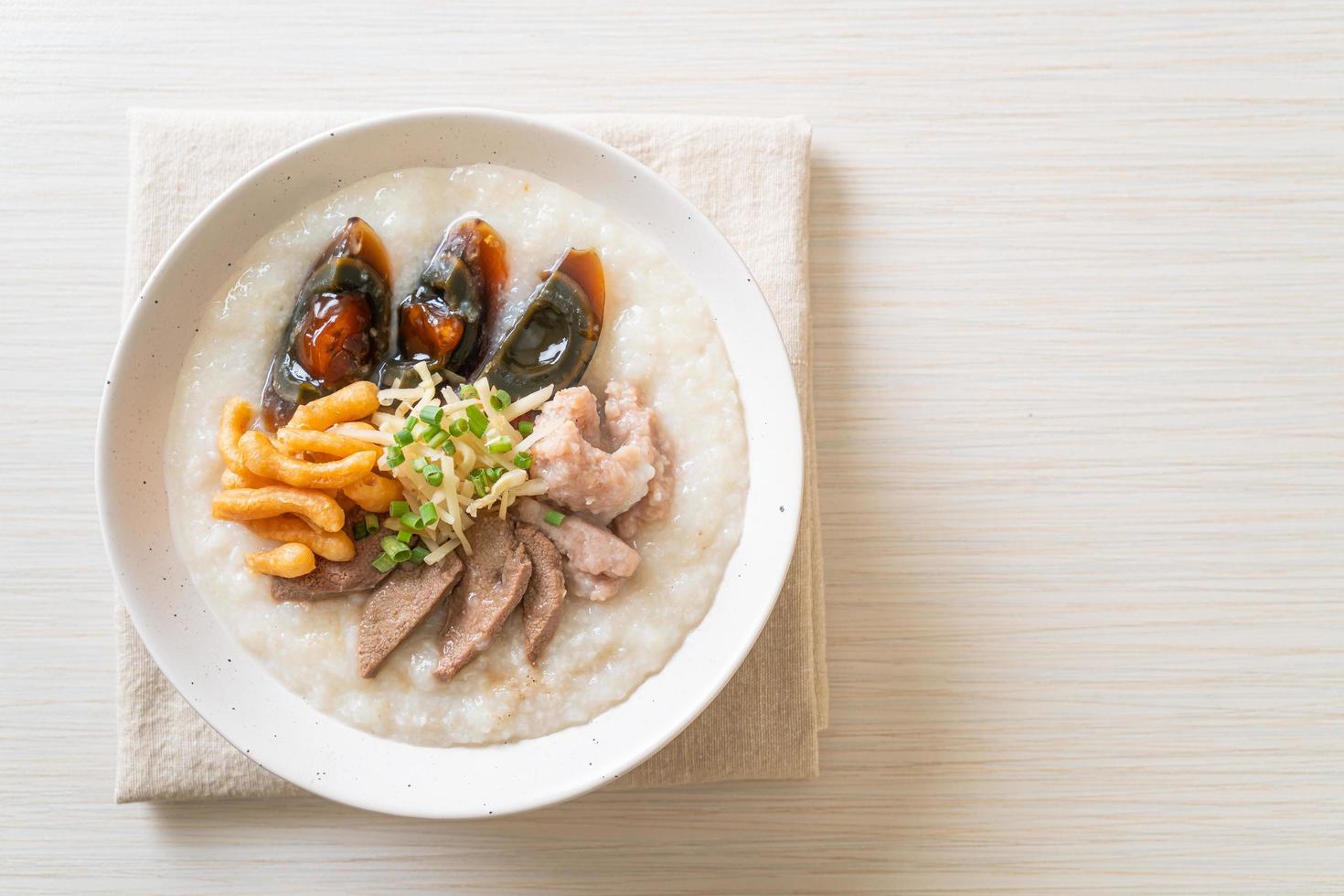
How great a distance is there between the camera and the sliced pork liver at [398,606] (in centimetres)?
235

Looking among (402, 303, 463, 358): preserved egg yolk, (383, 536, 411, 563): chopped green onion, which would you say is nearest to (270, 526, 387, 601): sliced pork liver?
(383, 536, 411, 563): chopped green onion

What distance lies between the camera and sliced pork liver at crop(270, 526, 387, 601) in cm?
235

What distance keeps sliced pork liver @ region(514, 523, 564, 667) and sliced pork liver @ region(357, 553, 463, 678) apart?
0.61 ft

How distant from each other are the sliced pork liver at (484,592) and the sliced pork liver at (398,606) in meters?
0.05

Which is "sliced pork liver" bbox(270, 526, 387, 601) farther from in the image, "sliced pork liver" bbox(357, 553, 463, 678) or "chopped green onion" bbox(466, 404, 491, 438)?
"chopped green onion" bbox(466, 404, 491, 438)

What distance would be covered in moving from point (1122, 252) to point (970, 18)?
889 millimetres

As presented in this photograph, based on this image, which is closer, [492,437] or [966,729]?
[492,437]

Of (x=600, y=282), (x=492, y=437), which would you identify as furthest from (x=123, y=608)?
(x=600, y=282)

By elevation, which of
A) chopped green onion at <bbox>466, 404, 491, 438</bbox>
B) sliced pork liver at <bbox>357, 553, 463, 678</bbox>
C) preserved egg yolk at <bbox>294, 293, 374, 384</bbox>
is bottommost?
sliced pork liver at <bbox>357, 553, 463, 678</bbox>

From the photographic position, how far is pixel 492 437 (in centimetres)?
231

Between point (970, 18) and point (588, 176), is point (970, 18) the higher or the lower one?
the higher one

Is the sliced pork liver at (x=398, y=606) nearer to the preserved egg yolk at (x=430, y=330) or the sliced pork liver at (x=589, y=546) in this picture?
the sliced pork liver at (x=589, y=546)

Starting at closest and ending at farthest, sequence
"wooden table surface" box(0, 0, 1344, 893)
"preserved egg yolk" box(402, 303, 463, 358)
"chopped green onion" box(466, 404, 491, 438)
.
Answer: "chopped green onion" box(466, 404, 491, 438) → "preserved egg yolk" box(402, 303, 463, 358) → "wooden table surface" box(0, 0, 1344, 893)

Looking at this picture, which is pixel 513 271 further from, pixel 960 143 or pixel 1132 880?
pixel 1132 880
